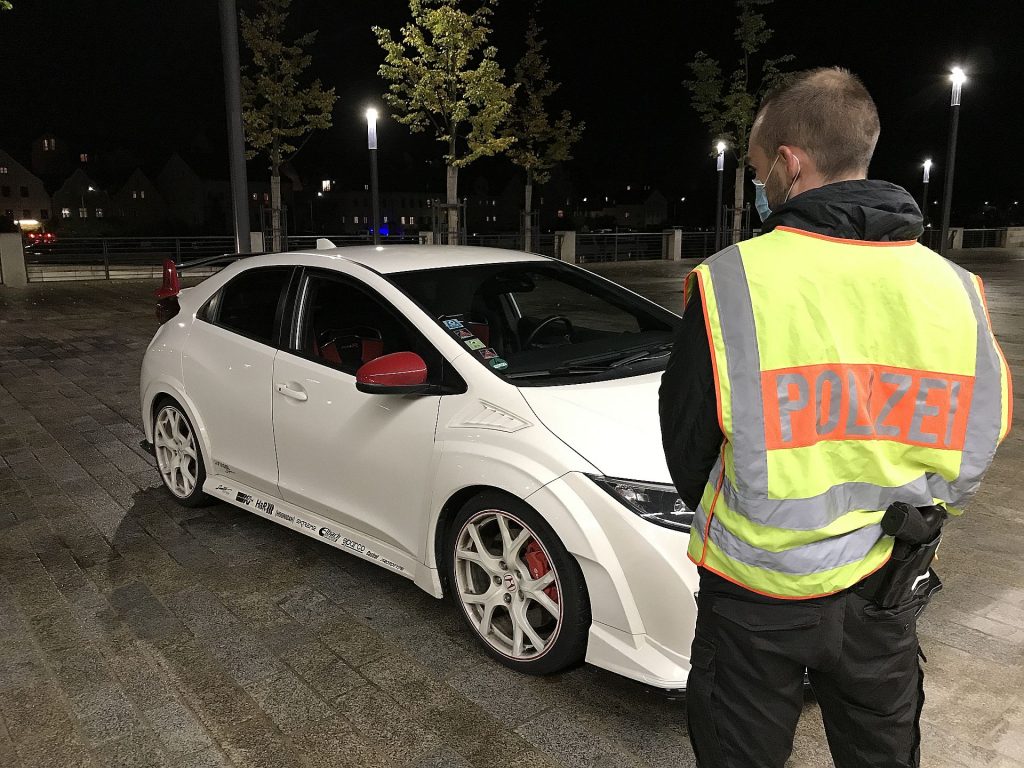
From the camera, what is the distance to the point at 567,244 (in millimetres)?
29219

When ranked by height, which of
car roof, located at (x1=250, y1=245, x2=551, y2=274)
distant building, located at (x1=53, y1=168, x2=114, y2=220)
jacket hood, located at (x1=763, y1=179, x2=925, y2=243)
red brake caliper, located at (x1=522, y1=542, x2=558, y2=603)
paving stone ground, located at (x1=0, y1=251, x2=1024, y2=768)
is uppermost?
distant building, located at (x1=53, y1=168, x2=114, y2=220)

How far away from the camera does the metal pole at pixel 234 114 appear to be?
831 cm

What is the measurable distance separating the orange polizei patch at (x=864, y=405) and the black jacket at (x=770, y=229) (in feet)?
0.40

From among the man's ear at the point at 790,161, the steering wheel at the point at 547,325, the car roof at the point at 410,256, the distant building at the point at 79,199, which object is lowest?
the steering wheel at the point at 547,325

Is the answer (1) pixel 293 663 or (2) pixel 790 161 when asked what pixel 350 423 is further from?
(2) pixel 790 161

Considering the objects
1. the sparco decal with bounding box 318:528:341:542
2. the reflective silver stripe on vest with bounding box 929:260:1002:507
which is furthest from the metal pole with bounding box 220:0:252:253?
the reflective silver stripe on vest with bounding box 929:260:1002:507

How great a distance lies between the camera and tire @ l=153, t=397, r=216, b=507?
4.83 m

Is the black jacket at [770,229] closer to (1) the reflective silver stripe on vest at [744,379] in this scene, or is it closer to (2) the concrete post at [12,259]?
(1) the reflective silver stripe on vest at [744,379]

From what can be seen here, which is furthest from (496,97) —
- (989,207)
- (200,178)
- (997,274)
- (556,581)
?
(989,207)

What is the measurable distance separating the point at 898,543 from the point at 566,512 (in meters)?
1.30

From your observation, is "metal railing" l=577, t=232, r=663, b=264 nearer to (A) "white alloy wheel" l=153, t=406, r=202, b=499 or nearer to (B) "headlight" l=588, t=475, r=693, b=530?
(A) "white alloy wheel" l=153, t=406, r=202, b=499

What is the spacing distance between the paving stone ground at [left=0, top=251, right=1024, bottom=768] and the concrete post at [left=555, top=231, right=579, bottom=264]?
2423cm

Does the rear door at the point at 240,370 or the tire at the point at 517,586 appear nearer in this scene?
the tire at the point at 517,586

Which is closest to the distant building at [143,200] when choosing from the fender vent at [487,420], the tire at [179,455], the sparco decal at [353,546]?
the tire at [179,455]
